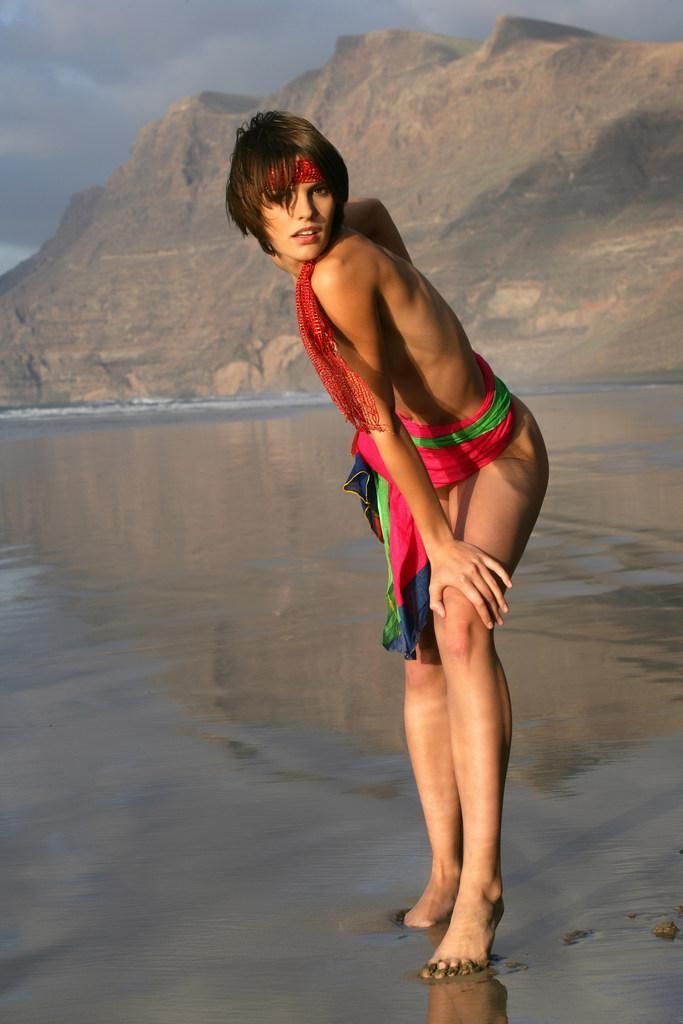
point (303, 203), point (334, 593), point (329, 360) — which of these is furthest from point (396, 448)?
point (334, 593)

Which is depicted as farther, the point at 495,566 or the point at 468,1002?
the point at 495,566

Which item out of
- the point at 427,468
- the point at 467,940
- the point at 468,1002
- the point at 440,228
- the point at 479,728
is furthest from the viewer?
the point at 440,228

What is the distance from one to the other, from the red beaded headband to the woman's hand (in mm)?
647

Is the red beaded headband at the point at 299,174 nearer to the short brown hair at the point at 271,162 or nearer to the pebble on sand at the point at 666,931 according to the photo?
the short brown hair at the point at 271,162

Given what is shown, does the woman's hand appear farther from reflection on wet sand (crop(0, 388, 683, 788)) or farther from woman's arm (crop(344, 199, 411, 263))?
reflection on wet sand (crop(0, 388, 683, 788))

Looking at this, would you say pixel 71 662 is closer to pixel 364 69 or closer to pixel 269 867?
pixel 269 867

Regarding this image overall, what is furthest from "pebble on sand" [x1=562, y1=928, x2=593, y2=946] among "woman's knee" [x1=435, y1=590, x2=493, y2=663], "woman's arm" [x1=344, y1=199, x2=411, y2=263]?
"woman's arm" [x1=344, y1=199, x2=411, y2=263]

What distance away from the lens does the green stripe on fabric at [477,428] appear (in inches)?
96.3

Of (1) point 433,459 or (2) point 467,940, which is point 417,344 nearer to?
(1) point 433,459

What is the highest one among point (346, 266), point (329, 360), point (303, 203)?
point (303, 203)

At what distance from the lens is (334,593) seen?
5855 millimetres

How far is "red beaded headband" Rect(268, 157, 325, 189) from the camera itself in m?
2.22

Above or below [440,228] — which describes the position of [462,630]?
below

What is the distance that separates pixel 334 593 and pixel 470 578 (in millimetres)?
3602
